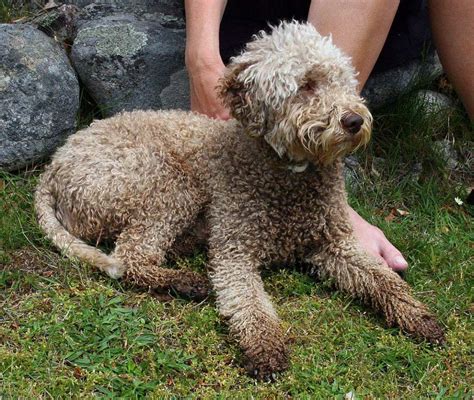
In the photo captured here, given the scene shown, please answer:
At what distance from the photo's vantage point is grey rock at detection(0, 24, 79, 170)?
437 cm

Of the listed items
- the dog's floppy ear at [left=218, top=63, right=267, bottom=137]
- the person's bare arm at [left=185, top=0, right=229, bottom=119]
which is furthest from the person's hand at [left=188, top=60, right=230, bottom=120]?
the dog's floppy ear at [left=218, top=63, right=267, bottom=137]

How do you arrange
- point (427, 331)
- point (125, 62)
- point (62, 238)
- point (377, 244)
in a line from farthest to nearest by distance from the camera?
point (125, 62) < point (377, 244) < point (62, 238) < point (427, 331)

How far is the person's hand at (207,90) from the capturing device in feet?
12.7

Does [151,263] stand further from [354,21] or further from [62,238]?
[354,21]

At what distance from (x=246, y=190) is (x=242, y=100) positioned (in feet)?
1.43

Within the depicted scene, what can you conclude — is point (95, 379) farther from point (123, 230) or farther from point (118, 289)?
point (123, 230)

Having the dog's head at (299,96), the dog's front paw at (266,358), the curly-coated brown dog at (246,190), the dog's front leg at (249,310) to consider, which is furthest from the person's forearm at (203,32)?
the dog's front paw at (266,358)

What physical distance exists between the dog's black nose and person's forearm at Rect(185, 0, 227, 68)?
0.94m

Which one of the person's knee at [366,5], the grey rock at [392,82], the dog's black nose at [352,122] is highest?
the person's knee at [366,5]

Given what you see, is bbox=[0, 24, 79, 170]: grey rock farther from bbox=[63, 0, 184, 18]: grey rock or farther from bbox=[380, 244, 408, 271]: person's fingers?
bbox=[380, 244, 408, 271]: person's fingers

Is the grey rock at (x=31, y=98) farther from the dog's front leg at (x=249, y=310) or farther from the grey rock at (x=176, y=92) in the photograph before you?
the dog's front leg at (x=249, y=310)

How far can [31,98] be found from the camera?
4395 mm

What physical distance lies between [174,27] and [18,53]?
3.22ft

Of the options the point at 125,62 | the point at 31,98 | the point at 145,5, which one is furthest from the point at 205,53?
the point at 145,5
